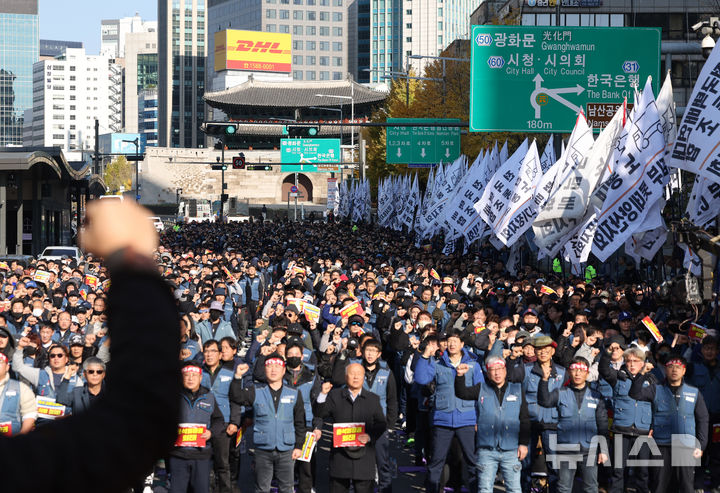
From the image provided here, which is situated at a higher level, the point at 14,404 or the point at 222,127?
the point at 222,127

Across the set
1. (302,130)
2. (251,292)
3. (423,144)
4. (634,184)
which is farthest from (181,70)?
(634,184)

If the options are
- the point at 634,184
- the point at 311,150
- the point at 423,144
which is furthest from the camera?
the point at 311,150

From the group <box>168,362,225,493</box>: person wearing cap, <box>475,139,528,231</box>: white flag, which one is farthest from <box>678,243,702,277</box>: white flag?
<box>475,139,528,231</box>: white flag

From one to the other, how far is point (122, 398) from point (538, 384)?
9.39 meters

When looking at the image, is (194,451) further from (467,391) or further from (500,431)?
(500,431)

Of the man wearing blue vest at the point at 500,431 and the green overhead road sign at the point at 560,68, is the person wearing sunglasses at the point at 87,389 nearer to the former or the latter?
the man wearing blue vest at the point at 500,431

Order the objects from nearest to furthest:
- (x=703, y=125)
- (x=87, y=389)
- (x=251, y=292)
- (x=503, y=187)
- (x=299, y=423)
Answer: (x=299, y=423), (x=87, y=389), (x=703, y=125), (x=251, y=292), (x=503, y=187)

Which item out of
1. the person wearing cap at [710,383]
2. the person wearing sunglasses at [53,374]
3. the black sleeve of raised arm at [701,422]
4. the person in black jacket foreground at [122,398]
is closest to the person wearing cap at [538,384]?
the black sleeve of raised arm at [701,422]

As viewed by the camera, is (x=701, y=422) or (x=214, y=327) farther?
(x=214, y=327)

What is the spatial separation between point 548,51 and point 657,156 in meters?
8.26

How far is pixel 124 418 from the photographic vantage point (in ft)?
5.22

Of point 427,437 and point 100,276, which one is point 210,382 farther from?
point 100,276

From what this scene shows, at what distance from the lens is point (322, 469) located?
12242mm

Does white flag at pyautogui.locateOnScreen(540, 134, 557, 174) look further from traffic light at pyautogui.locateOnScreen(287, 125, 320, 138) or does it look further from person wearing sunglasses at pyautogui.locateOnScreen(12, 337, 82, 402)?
person wearing sunglasses at pyautogui.locateOnScreen(12, 337, 82, 402)
